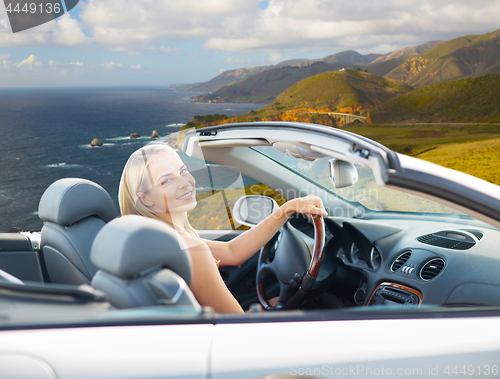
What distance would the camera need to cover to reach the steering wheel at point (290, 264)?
6.71 feet

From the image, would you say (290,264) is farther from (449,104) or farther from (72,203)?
(449,104)

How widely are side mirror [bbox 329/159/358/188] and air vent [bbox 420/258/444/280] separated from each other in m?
0.60

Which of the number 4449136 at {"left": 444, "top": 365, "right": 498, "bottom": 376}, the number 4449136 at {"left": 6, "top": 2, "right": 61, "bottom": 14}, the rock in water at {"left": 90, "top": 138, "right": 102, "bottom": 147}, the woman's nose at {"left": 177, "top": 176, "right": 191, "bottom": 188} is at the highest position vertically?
the rock in water at {"left": 90, "top": 138, "right": 102, "bottom": 147}

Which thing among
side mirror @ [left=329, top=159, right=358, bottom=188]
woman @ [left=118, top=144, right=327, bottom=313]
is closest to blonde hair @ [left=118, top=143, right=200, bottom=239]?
woman @ [left=118, top=144, right=327, bottom=313]

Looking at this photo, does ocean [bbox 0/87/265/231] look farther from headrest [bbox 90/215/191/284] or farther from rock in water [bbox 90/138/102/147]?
headrest [bbox 90/215/191/284]

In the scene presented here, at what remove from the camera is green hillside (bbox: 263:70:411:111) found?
24922 mm

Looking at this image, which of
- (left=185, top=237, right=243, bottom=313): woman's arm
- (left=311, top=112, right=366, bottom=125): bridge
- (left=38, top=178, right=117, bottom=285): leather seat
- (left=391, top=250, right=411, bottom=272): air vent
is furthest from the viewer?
(left=311, top=112, right=366, bottom=125): bridge

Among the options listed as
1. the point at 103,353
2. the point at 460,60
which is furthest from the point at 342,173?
the point at 460,60

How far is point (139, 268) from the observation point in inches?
45.1

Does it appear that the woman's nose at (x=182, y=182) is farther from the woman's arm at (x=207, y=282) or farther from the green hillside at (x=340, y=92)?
the green hillside at (x=340, y=92)

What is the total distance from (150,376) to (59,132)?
50109 mm

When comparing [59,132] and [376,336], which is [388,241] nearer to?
[376,336]

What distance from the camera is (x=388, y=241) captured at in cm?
216

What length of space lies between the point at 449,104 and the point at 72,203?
2412 centimetres
